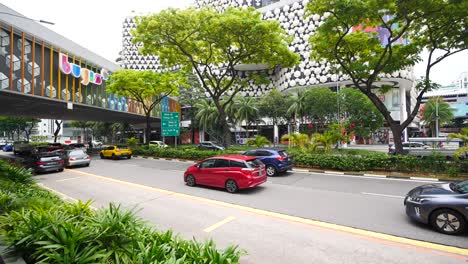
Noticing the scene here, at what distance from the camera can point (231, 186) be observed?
941cm

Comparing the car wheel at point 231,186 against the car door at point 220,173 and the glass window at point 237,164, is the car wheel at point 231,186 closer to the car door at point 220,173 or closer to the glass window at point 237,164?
the car door at point 220,173

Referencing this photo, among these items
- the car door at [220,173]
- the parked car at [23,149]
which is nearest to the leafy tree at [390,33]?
the car door at [220,173]

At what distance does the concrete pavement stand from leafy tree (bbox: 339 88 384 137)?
2521cm

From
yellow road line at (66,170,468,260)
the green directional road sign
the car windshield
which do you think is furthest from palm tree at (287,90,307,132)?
the car windshield

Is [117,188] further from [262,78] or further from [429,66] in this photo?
[429,66]

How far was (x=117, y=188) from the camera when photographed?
10.4 metres

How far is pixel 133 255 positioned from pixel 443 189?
701 cm

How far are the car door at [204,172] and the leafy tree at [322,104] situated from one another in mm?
23568

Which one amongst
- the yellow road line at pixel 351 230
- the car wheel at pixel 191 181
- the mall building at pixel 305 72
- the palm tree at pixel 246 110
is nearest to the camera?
the yellow road line at pixel 351 230

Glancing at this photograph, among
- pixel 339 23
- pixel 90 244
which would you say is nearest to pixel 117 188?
pixel 90 244

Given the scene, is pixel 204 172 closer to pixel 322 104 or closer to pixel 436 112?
pixel 322 104

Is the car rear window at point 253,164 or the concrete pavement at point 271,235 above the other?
the car rear window at point 253,164

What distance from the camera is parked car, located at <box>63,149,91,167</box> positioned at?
16.5m

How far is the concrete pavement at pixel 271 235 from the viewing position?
14.8 feet
